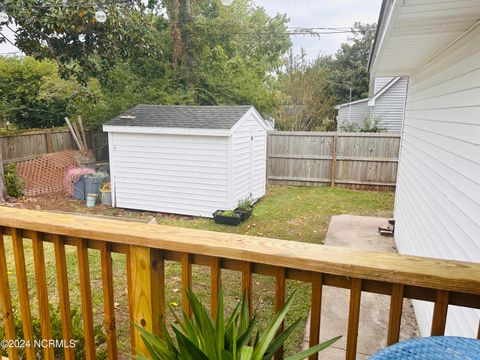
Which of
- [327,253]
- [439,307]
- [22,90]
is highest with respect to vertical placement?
[22,90]

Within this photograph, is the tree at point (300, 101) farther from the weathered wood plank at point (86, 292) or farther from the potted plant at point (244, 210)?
the weathered wood plank at point (86, 292)

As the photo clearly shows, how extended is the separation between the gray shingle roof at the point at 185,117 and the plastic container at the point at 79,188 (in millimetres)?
1440

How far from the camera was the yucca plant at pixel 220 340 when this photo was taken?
0.95m

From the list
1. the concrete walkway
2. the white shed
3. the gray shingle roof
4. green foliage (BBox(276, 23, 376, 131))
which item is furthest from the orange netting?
green foliage (BBox(276, 23, 376, 131))

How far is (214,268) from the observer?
1118mm

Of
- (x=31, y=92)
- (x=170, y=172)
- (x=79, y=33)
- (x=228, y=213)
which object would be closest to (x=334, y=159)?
(x=228, y=213)

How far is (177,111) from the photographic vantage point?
25.5 feet

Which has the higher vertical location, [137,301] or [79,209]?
[137,301]

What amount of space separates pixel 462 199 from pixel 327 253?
181 centimetres

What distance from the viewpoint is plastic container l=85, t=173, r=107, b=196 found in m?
7.84

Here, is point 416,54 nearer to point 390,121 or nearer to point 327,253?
point 327,253

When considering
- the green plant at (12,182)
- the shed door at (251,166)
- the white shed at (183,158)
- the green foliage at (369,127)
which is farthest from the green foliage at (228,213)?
the green foliage at (369,127)

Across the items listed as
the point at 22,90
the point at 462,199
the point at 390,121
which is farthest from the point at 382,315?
the point at 390,121

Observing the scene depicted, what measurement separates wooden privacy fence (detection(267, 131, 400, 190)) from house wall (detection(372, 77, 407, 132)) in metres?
4.14
